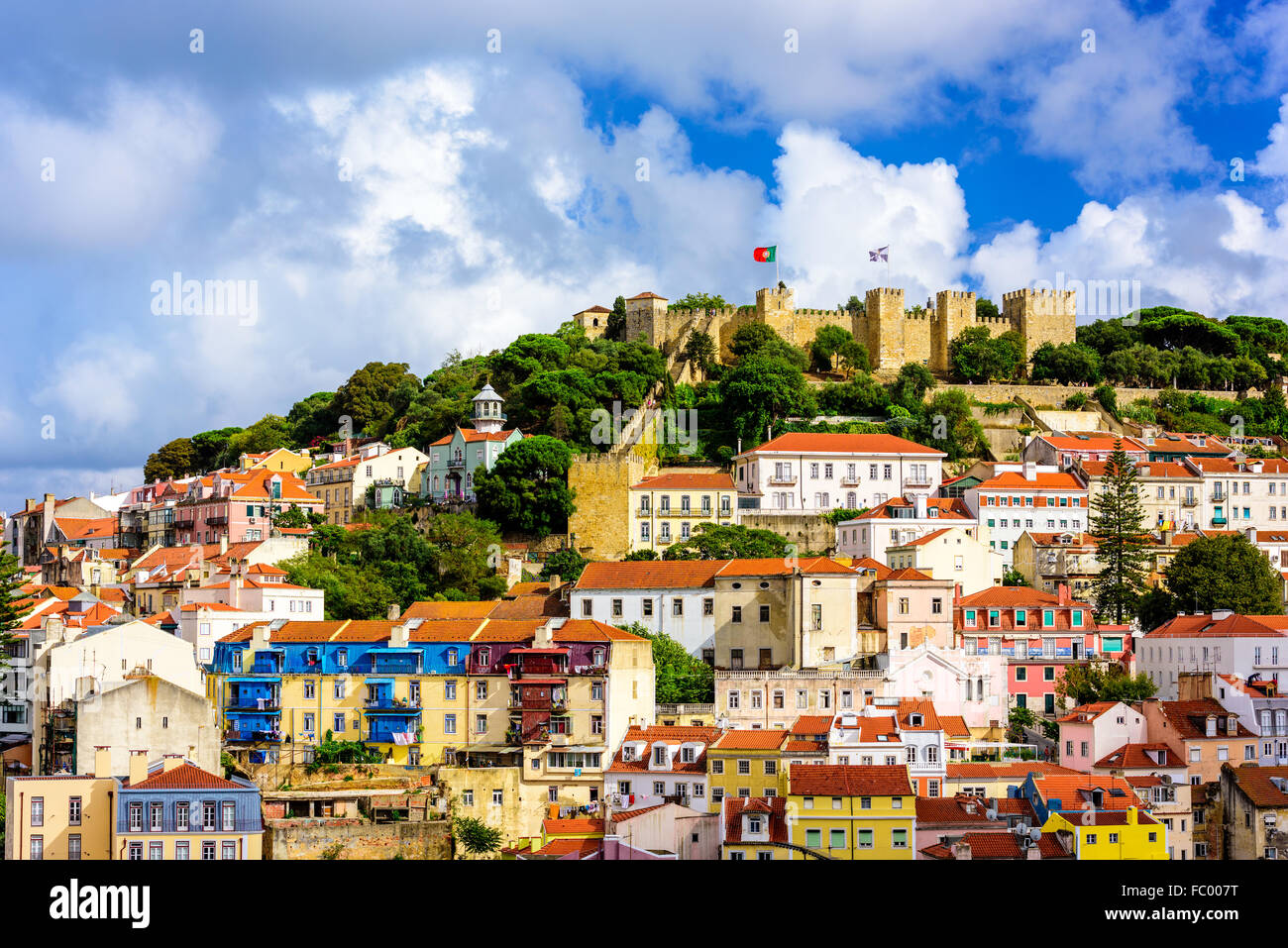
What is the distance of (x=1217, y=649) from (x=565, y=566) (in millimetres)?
18846

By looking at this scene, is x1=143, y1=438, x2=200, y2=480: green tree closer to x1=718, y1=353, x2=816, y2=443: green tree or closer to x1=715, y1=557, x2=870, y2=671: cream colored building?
x1=718, y1=353, x2=816, y2=443: green tree

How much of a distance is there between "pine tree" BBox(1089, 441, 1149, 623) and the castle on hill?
66.1 ft

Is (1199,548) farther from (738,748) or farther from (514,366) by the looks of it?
(514,366)

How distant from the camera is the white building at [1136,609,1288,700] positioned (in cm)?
3916

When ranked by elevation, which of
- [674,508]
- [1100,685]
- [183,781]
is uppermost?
[674,508]

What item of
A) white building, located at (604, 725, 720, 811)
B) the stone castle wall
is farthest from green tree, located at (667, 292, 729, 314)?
white building, located at (604, 725, 720, 811)

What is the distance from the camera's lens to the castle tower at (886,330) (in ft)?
238

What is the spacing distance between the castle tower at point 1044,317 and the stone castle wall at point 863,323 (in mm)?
253

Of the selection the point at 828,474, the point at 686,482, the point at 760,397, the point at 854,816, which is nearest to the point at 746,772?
the point at 854,816

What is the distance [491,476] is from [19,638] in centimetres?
1627

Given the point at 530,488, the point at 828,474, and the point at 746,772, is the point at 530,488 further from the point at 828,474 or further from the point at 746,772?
the point at 746,772

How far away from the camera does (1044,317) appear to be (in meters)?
76.4

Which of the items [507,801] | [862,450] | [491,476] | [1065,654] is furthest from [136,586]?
[1065,654]

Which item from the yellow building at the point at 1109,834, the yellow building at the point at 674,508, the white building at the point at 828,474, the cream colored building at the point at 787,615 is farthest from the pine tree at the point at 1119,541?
the yellow building at the point at 1109,834
